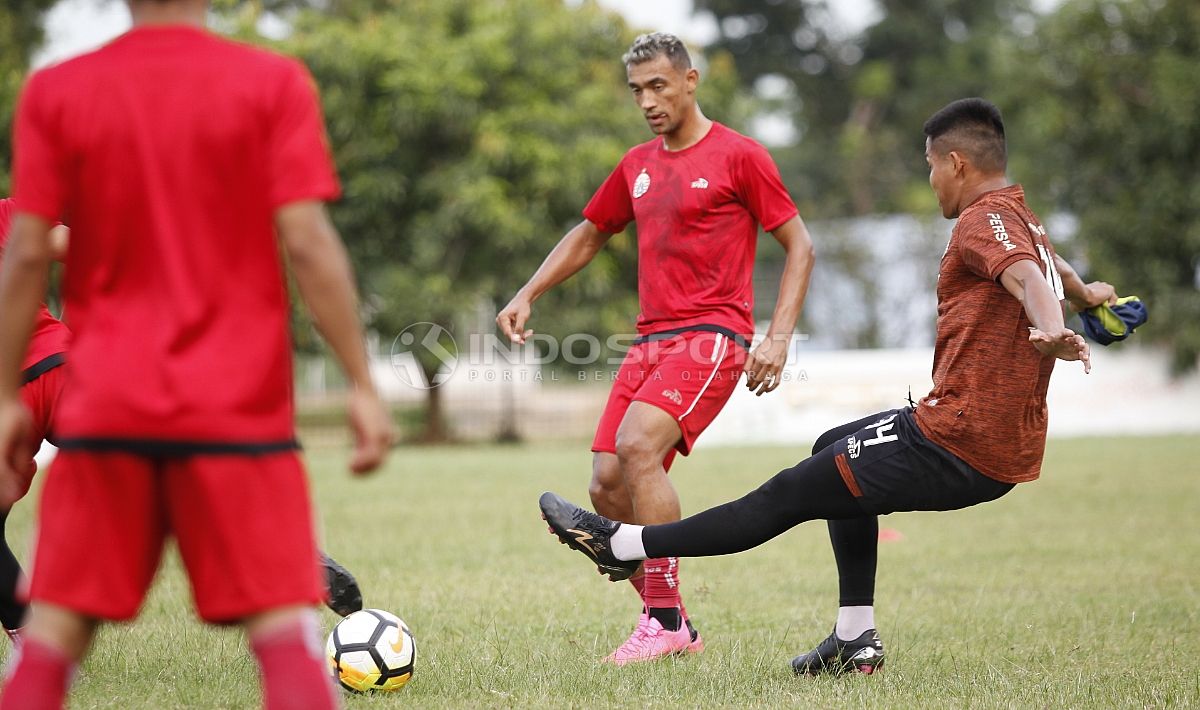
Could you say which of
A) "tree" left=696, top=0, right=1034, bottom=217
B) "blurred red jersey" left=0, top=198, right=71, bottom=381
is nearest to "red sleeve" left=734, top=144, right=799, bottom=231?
"blurred red jersey" left=0, top=198, right=71, bottom=381

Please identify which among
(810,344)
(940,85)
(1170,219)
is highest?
(940,85)

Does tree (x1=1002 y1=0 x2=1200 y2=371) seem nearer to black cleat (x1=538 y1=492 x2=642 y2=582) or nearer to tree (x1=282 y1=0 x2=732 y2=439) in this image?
tree (x1=282 y1=0 x2=732 y2=439)

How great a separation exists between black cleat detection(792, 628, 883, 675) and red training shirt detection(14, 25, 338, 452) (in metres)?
2.92

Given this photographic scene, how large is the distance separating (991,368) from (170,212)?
9.18ft

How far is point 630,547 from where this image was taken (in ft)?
15.9

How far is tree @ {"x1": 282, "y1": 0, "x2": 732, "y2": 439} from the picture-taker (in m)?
22.2

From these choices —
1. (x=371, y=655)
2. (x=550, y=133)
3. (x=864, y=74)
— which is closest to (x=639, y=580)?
(x=371, y=655)

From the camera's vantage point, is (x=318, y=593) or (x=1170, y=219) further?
(x=1170, y=219)

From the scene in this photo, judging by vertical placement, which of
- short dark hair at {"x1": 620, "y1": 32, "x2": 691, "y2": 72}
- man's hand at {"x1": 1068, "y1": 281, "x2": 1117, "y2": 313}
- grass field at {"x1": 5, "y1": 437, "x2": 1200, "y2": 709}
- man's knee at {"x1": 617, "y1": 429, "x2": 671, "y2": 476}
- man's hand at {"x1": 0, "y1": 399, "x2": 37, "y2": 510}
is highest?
short dark hair at {"x1": 620, "y1": 32, "x2": 691, "y2": 72}

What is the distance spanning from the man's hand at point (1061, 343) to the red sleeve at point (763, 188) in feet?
5.55

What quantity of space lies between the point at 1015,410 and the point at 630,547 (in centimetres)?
146

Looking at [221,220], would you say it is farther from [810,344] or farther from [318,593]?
[810,344]

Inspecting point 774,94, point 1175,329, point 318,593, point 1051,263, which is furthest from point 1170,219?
point 318,593

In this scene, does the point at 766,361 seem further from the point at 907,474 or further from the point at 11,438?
the point at 11,438
